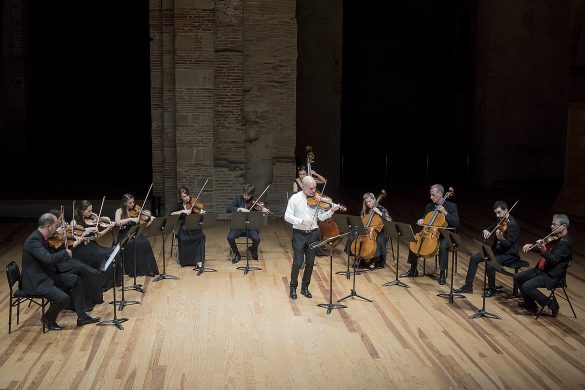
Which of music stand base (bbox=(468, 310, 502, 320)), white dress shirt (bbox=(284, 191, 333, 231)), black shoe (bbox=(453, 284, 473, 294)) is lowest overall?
music stand base (bbox=(468, 310, 502, 320))

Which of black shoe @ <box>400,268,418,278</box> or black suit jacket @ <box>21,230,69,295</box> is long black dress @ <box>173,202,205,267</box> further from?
black suit jacket @ <box>21,230,69,295</box>

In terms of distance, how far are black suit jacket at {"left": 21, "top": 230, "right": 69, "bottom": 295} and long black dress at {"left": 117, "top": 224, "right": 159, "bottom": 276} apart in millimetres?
2438

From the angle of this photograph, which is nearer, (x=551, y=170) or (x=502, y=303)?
(x=502, y=303)

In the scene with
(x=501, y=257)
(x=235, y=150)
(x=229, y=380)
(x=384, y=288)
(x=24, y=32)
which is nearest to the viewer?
(x=229, y=380)

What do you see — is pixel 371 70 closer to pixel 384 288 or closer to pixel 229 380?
pixel 384 288

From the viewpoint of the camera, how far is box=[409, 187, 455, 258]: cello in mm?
10125

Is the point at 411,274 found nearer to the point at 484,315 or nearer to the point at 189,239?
the point at 484,315

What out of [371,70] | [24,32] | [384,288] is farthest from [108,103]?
[384,288]

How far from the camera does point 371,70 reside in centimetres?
2423

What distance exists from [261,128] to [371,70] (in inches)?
394

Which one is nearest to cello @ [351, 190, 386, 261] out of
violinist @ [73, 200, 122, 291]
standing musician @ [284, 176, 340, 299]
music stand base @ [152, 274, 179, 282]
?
standing musician @ [284, 176, 340, 299]

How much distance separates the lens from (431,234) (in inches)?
402

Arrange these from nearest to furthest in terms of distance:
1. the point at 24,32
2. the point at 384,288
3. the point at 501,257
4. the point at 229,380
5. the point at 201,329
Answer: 1. the point at 229,380
2. the point at 201,329
3. the point at 501,257
4. the point at 384,288
5. the point at 24,32

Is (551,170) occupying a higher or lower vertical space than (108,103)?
lower
